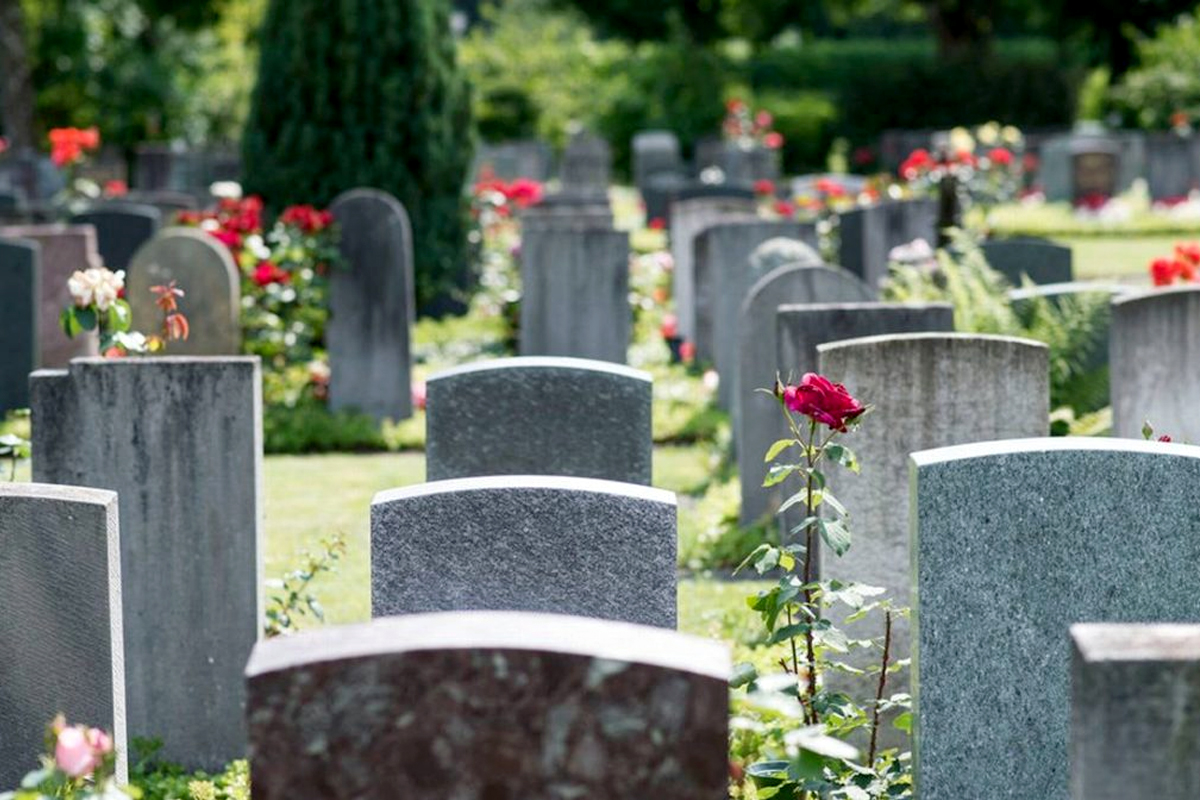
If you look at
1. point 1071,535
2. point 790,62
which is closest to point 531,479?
point 1071,535

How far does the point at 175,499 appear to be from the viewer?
617 centimetres

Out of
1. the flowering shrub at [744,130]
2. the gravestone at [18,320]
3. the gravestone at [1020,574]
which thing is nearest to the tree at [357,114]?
the gravestone at [18,320]

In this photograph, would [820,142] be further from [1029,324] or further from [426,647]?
[426,647]

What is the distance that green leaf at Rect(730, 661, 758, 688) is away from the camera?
4676mm

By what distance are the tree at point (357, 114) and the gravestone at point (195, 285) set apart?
170 inches

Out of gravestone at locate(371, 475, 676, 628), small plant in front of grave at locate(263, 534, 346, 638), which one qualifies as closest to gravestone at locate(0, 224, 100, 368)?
small plant in front of grave at locate(263, 534, 346, 638)

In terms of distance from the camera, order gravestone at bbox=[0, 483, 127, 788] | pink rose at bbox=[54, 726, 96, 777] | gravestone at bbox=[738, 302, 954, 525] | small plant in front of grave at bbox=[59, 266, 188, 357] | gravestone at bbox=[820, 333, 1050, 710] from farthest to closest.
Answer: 1. gravestone at bbox=[738, 302, 954, 525]
2. small plant in front of grave at bbox=[59, 266, 188, 357]
3. gravestone at bbox=[820, 333, 1050, 710]
4. gravestone at bbox=[0, 483, 127, 788]
5. pink rose at bbox=[54, 726, 96, 777]

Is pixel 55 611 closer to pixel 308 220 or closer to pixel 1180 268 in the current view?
pixel 1180 268

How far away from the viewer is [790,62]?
1802 inches

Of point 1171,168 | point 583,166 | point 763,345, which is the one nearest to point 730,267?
point 763,345

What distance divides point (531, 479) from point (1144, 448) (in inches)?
54.0

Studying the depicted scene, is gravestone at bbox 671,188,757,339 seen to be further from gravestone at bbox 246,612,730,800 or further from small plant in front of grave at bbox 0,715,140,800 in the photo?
gravestone at bbox 246,612,730,800

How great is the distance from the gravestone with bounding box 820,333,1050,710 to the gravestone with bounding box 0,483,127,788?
218cm

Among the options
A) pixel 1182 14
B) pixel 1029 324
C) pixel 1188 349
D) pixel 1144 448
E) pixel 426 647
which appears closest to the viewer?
pixel 426 647
